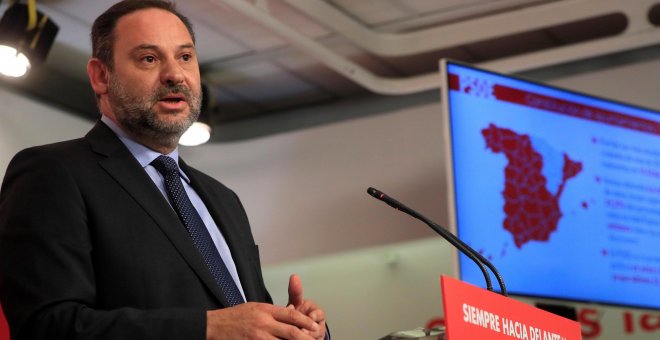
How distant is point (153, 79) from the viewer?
2100mm

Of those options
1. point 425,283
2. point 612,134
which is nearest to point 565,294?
point 612,134

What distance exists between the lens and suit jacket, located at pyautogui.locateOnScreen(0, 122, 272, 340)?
174 centimetres

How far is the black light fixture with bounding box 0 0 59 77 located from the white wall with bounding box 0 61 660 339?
0.81m

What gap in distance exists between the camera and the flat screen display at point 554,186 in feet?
14.9

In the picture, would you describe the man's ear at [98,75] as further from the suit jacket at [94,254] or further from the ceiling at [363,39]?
the ceiling at [363,39]

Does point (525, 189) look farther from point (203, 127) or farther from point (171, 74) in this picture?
point (171, 74)

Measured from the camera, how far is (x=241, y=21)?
5637mm

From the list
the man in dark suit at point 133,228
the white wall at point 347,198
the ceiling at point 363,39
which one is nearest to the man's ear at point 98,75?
the man in dark suit at point 133,228

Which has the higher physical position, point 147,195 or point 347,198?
point 347,198

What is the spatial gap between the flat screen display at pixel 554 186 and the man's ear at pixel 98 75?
2.47 meters

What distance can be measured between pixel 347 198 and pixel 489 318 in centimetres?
440

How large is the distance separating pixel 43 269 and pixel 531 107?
3.42 metres

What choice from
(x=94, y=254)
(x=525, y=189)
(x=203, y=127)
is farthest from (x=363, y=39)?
(x=94, y=254)

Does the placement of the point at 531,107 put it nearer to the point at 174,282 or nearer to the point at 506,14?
the point at 506,14
